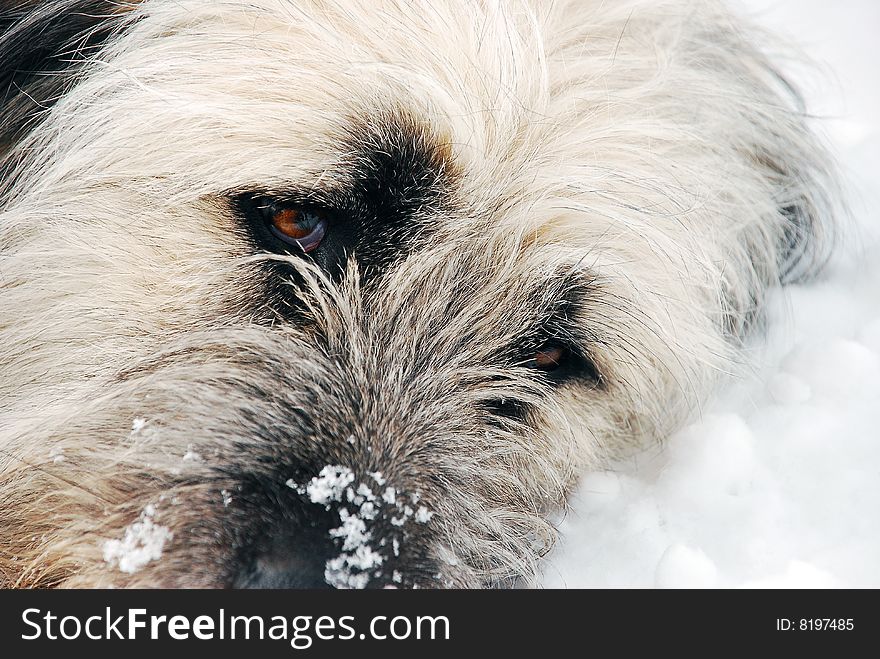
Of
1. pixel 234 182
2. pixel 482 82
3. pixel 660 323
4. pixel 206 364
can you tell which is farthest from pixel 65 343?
pixel 660 323

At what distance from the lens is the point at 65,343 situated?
2338 mm

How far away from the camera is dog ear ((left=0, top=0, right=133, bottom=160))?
2.44 meters

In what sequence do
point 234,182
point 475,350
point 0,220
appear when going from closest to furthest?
point 234,182, point 0,220, point 475,350

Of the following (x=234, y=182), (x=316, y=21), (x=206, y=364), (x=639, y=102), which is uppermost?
(x=316, y=21)

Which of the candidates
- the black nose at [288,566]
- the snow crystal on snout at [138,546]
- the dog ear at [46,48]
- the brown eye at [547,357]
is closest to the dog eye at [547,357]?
the brown eye at [547,357]

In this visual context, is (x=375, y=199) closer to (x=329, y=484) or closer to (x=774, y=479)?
(x=329, y=484)

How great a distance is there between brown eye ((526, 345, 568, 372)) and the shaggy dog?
1cm

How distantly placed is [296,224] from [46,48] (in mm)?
880

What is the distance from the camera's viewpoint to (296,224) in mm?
2357

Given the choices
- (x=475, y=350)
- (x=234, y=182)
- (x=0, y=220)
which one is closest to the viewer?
(x=234, y=182)

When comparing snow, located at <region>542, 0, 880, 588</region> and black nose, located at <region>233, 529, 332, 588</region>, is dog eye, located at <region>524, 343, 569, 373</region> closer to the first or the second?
snow, located at <region>542, 0, 880, 588</region>

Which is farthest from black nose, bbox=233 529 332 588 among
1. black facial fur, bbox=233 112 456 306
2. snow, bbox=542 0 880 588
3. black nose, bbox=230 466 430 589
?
snow, bbox=542 0 880 588
